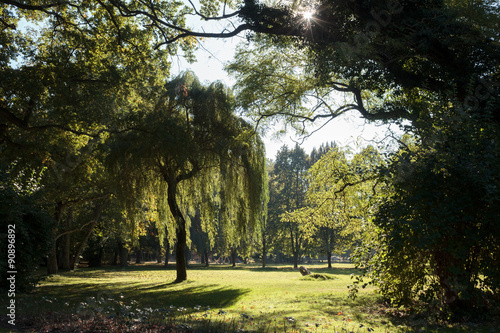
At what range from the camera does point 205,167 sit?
16812mm

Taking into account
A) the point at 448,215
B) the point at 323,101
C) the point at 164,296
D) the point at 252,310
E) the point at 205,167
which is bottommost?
the point at 164,296

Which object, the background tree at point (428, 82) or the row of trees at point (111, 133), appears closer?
the background tree at point (428, 82)

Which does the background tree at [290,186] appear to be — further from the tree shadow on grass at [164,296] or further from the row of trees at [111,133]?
the tree shadow on grass at [164,296]

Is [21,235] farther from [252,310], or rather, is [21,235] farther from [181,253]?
[181,253]

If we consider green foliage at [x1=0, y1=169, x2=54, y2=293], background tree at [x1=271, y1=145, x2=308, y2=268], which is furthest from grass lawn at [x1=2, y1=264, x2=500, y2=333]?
background tree at [x1=271, y1=145, x2=308, y2=268]

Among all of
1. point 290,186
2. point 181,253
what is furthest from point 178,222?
point 290,186

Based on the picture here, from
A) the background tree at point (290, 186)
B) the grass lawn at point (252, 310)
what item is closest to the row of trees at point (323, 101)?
the grass lawn at point (252, 310)

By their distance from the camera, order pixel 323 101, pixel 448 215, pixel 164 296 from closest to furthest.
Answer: pixel 448 215, pixel 164 296, pixel 323 101

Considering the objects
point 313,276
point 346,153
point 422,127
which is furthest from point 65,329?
point 313,276

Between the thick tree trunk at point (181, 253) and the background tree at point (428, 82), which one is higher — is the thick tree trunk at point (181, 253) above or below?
below

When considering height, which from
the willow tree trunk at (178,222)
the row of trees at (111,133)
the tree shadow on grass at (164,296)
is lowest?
the tree shadow on grass at (164,296)

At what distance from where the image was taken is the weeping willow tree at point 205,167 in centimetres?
1574

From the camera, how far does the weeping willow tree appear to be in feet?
51.6

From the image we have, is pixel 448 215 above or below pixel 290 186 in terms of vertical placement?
below
